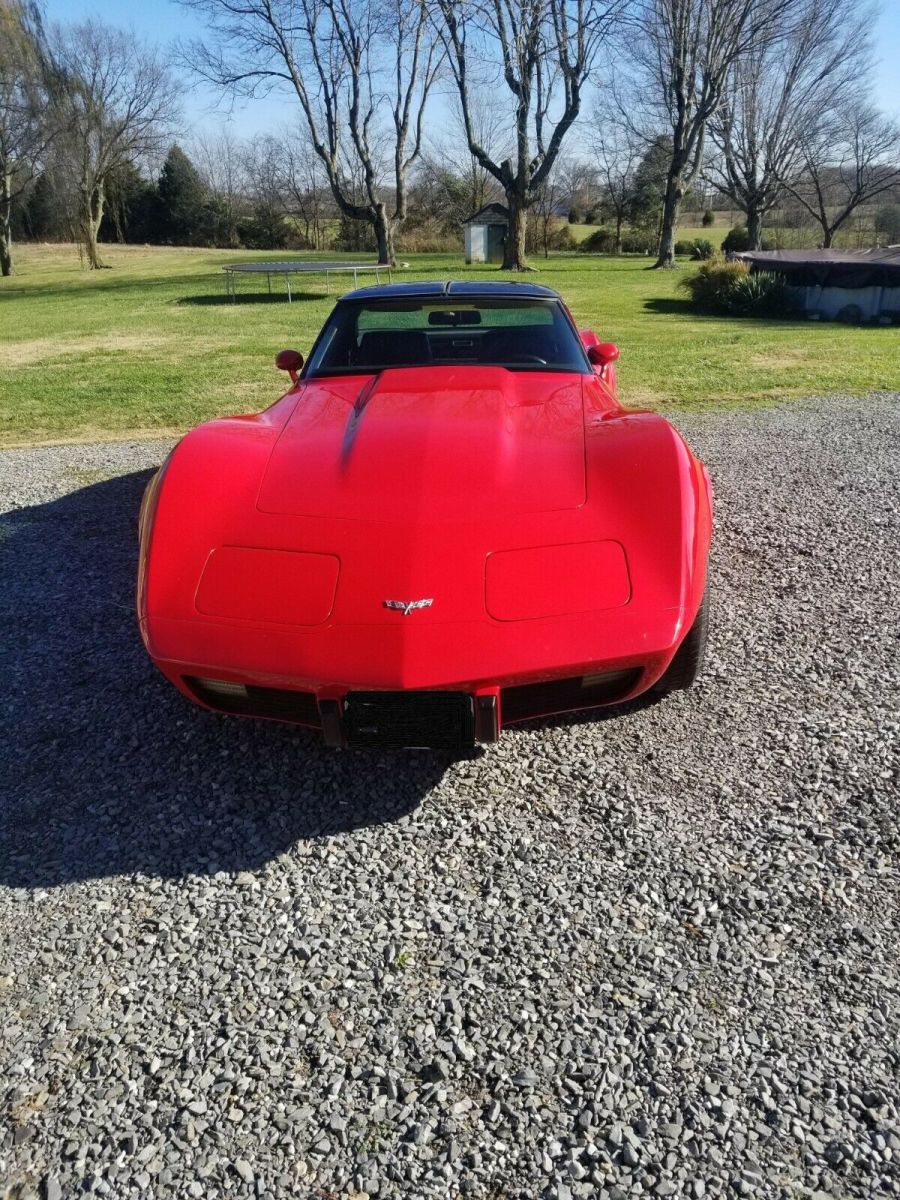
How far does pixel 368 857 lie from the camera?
2219mm

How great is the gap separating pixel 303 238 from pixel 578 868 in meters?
48.0

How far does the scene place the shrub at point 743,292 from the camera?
16.0 meters

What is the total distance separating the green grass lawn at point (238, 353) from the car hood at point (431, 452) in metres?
5.07

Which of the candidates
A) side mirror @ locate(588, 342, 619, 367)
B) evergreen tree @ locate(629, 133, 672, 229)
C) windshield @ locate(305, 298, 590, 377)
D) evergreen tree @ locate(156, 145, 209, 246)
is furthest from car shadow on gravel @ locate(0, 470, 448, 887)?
evergreen tree @ locate(156, 145, 209, 246)

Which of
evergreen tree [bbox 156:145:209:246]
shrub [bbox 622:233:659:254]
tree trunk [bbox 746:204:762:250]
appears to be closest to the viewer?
tree trunk [bbox 746:204:762:250]

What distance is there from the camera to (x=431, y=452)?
2725 mm

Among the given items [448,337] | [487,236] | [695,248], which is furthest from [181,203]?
[448,337]

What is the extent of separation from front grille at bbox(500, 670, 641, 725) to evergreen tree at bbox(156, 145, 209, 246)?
49019 millimetres

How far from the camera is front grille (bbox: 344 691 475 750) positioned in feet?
6.84

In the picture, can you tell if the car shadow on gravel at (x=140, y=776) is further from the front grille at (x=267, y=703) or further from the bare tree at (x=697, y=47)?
the bare tree at (x=697, y=47)

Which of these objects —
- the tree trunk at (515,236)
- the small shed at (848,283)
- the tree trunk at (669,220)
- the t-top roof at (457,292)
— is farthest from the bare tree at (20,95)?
the t-top roof at (457,292)

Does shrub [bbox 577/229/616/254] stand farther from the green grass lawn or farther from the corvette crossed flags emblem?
the corvette crossed flags emblem

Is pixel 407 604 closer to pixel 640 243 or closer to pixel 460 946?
pixel 460 946

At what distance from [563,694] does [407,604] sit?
49 cm
